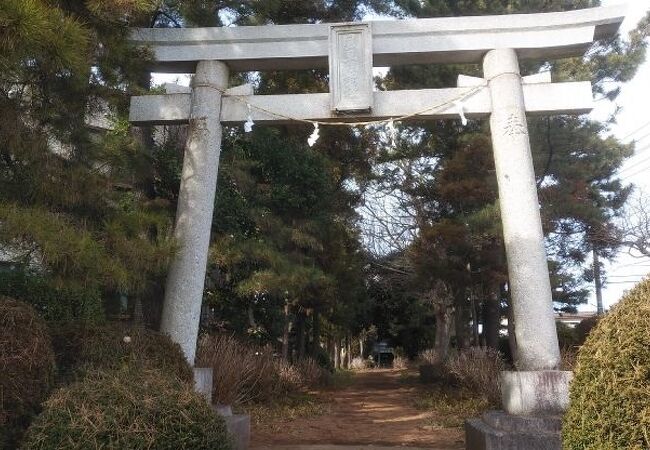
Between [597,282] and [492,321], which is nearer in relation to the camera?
[492,321]

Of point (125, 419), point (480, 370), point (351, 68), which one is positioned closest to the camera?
point (125, 419)

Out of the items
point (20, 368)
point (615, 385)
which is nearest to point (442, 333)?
point (615, 385)

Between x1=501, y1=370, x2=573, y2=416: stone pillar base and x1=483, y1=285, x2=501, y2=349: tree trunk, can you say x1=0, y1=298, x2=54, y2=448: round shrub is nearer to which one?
x1=501, y1=370, x2=573, y2=416: stone pillar base

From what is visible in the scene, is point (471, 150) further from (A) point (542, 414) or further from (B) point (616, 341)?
(B) point (616, 341)

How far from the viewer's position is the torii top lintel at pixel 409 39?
672 cm

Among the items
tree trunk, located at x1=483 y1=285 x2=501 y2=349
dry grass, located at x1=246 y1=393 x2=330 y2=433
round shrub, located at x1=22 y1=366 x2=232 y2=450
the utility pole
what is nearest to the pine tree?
round shrub, located at x1=22 y1=366 x2=232 y2=450

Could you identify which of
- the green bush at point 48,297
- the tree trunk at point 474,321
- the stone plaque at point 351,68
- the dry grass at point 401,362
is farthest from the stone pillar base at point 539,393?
the dry grass at point 401,362

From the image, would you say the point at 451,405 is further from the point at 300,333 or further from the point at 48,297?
the point at 48,297

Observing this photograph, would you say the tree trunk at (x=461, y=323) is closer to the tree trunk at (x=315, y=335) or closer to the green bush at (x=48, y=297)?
the tree trunk at (x=315, y=335)

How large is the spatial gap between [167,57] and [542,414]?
→ 5943mm

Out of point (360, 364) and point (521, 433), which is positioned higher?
point (360, 364)

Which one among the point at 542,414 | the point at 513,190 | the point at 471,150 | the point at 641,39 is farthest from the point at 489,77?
the point at 641,39

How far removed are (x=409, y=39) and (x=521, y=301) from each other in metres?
3.36

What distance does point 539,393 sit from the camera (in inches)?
229
